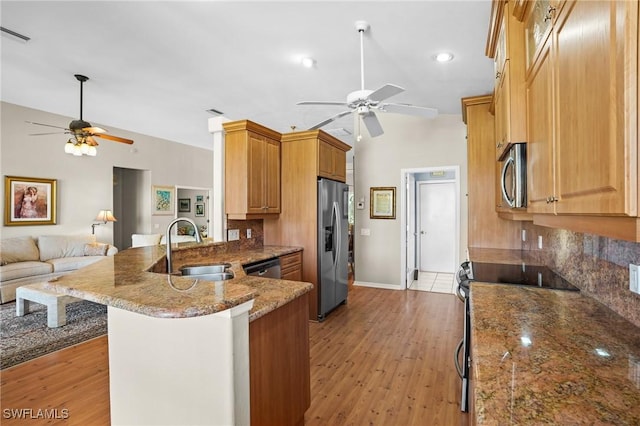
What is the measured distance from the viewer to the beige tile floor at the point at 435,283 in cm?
546

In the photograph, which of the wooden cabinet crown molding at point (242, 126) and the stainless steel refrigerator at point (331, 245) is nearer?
the wooden cabinet crown molding at point (242, 126)

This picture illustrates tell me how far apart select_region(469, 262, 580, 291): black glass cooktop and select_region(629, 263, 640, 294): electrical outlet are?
0.63 meters

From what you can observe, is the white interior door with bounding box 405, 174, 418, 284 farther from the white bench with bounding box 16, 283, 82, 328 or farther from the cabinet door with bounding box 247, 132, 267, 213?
the white bench with bounding box 16, 283, 82, 328

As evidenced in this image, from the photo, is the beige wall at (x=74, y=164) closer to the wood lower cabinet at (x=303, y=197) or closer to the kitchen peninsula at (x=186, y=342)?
the wood lower cabinet at (x=303, y=197)

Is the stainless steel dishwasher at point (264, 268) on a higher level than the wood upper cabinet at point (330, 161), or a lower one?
lower

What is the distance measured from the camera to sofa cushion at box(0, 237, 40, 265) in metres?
4.84

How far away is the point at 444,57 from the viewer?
319cm

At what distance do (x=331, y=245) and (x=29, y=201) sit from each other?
17.0ft

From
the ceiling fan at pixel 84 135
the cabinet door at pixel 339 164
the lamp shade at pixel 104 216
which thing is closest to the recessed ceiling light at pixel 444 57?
the cabinet door at pixel 339 164

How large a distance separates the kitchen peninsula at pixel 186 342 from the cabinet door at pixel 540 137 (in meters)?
1.20

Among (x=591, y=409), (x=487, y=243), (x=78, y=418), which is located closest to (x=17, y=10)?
(x=78, y=418)

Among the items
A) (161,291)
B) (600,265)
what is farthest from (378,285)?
(161,291)

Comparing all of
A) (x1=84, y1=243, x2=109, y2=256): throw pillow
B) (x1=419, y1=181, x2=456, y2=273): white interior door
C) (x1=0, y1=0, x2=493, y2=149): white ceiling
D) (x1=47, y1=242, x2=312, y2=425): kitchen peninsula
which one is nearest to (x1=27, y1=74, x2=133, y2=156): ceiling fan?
(x1=0, y1=0, x2=493, y2=149): white ceiling

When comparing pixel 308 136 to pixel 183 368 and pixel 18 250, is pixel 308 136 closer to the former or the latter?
pixel 183 368
